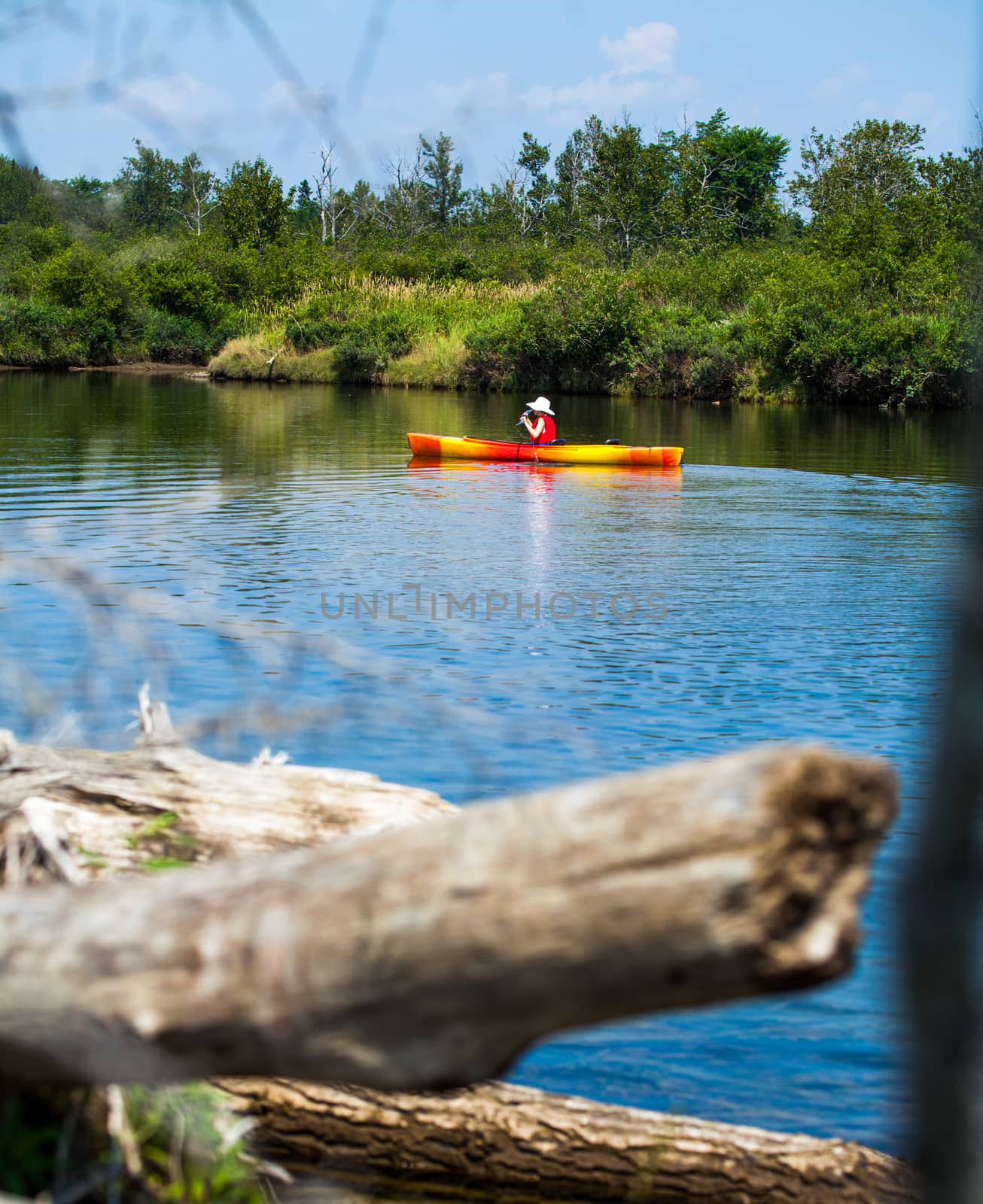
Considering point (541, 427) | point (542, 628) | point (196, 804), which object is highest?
point (541, 427)

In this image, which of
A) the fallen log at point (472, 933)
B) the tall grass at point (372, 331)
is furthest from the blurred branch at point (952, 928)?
the tall grass at point (372, 331)

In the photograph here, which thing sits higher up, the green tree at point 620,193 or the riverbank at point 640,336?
the green tree at point 620,193

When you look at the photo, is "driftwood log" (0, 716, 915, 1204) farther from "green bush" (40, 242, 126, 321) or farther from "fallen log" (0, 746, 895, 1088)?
"green bush" (40, 242, 126, 321)

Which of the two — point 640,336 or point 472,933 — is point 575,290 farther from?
point 472,933

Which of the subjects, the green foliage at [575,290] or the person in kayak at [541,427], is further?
the green foliage at [575,290]

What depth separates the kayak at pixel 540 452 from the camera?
2228 cm

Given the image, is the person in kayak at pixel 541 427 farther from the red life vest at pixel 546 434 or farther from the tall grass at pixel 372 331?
the tall grass at pixel 372 331

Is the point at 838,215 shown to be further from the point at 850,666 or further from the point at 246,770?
the point at 246,770

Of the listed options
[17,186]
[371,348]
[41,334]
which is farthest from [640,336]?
[17,186]

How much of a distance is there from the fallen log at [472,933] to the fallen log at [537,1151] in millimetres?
1248

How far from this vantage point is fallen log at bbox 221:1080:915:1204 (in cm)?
304

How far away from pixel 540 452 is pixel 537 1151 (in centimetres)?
2037

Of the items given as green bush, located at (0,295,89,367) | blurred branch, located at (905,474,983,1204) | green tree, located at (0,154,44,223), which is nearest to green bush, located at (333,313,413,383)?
green bush, located at (0,295,89,367)

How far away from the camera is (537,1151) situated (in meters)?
3.11
